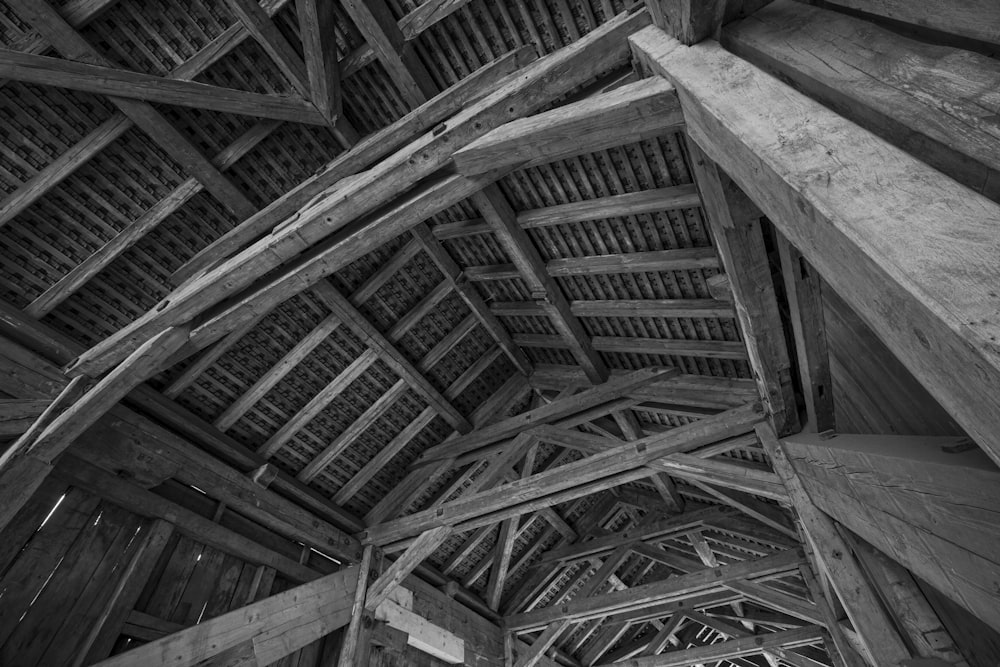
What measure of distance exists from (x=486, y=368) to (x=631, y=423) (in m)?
1.74

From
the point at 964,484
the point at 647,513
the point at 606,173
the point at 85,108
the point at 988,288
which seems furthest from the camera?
the point at 647,513

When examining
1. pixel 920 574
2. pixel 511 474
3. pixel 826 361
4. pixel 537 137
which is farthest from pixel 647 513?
pixel 537 137

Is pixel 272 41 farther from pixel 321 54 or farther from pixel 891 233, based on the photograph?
pixel 891 233

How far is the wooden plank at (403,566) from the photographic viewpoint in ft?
16.3

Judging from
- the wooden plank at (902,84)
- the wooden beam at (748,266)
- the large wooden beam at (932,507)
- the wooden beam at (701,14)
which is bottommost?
the large wooden beam at (932,507)

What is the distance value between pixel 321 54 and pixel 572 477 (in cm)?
401

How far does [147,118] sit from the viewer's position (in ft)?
10.4

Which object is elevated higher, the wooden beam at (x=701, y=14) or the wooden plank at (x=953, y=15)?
the wooden beam at (x=701, y=14)

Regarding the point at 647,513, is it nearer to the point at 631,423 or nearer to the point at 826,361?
the point at 631,423

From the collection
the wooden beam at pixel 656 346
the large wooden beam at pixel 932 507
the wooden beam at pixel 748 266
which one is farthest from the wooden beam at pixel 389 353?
the large wooden beam at pixel 932 507

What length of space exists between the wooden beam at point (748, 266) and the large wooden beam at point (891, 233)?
3.57 ft

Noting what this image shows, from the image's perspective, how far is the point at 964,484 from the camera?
129 cm

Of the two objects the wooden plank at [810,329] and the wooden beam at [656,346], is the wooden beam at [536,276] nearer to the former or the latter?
the wooden beam at [656,346]

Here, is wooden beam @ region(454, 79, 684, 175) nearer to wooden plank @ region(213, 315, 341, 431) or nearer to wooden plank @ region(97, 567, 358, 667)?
wooden plank @ region(213, 315, 341, 431)
